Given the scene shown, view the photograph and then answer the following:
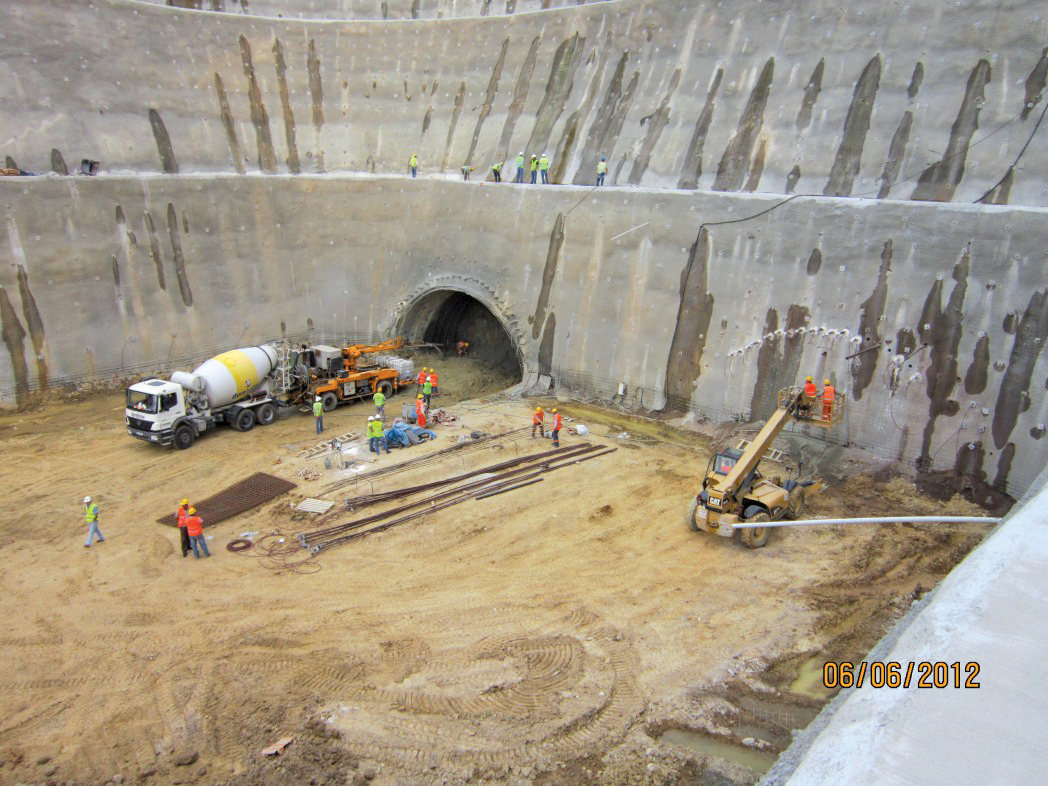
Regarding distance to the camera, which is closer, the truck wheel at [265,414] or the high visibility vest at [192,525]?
the high visibility vest at [192,525]

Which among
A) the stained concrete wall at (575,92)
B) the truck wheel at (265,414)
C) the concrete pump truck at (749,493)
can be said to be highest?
the stained concrete wall at (575,92)

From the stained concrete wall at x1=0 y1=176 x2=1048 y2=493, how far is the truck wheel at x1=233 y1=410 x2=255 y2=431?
596cm

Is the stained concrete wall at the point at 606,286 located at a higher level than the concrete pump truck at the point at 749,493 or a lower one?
higher

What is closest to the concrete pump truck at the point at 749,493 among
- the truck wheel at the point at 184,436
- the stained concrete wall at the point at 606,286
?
the stained concrete wall at the point at 606,286

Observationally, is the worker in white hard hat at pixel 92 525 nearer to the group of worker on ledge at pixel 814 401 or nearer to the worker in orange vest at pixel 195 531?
the worker in orange vest at pixel 195 531

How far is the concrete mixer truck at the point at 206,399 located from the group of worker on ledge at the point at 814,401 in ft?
48.2

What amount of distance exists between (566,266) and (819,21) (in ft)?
33.2

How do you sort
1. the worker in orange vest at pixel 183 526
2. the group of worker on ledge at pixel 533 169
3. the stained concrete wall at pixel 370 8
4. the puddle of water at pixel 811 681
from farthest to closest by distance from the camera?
the stained concrete wall at pixel 370 8
the group of worker on ledge at pixel 533 169
the worker in orange vest at pixel 183 526
the puddle of water at pixel 811 681

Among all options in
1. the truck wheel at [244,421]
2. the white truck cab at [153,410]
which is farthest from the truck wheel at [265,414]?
the white truck cab at [153,410]

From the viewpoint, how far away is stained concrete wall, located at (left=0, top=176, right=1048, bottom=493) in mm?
15859

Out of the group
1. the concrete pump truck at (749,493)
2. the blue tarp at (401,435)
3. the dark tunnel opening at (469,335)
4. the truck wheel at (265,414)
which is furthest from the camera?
the dark tunnel opening at (469,335)

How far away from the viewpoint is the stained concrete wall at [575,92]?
18391 millimetres

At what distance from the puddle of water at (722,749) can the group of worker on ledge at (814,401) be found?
27.0 feet

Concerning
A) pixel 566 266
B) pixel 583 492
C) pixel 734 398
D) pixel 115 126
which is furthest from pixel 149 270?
pixel 734 398
